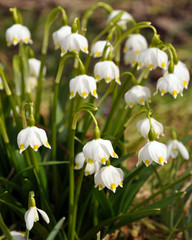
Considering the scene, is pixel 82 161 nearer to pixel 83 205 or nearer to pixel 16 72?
pixel 83 205

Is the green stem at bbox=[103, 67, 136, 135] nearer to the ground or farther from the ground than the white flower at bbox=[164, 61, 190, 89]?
nearer to the ground

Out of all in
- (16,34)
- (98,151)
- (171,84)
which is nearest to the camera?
(98,151)

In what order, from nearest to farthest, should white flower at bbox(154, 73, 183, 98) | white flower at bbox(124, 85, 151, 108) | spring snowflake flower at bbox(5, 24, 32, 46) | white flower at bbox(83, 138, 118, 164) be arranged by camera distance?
white flower at bbox(83, 138, 118, 164)
white flower at bbox(154, 73, 183, 98)
white flower at bbox(124, 85, 151, 108)
spring snowflake flower at bbox(5, 24, 32, 46)

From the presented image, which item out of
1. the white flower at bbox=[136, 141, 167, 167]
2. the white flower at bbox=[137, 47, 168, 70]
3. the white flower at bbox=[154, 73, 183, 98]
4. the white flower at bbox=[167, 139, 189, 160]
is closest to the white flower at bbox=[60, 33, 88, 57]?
the white flower at bbox=[137, 47, 168, 70]

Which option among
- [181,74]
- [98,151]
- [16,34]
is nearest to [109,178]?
[98,151]

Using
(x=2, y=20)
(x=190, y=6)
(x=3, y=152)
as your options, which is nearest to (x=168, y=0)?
(x=190, y=6)

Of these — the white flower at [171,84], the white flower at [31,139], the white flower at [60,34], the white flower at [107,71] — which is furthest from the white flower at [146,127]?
the white flower at [60,34]

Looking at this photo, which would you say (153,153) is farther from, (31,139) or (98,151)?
(31,139)

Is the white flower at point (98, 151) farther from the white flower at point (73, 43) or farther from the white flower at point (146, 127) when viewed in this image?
the white flower at point (73, 43)

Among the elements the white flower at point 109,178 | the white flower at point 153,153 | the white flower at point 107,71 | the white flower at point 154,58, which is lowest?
the white flower at point 109,178

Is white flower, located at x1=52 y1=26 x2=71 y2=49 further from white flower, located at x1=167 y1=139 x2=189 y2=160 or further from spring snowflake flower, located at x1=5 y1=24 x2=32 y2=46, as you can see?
white flower, located at x1=167 y1=139 x2=189 y2=160

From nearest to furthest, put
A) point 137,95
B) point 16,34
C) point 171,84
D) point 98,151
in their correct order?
point 98,151 → point 171,84 → point 137,95 → point 16,34
